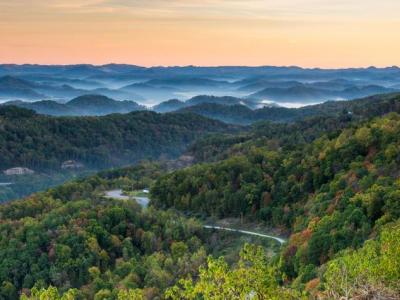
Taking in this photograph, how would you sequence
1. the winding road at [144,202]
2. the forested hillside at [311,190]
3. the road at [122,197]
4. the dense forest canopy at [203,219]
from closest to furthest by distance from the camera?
the forested hillside at [311,190]
the dense forest canopy at [203,219]
the winding road at [144,202]
the road at [122,197]

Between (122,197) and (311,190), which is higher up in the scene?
(311,190)

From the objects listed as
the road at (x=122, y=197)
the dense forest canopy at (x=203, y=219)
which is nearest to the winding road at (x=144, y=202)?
the road at (x=122, y=197)

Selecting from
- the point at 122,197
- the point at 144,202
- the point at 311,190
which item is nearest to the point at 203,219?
the point at 144,202

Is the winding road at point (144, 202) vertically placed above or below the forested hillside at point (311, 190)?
below

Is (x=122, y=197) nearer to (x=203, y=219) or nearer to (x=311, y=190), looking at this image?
(x=203, y=219)

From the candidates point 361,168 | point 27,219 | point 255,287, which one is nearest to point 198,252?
point 361,168

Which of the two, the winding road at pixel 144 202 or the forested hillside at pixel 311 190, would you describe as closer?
the forested hillside at pixel 311 190

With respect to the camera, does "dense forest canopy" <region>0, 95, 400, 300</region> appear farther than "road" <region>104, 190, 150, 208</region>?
No

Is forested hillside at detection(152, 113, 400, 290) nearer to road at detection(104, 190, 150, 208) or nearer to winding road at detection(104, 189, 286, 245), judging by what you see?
winding road at detection(104, 189, 286, 245)

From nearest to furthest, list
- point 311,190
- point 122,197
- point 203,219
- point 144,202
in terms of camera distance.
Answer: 1. point 311,190
2. point 203,219
3. point 144,202
4. point 122,197

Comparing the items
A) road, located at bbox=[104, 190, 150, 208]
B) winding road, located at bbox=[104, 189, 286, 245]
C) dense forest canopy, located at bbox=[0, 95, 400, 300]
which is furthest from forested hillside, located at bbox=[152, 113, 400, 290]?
road, located at bbox=[104, 190, 150, 208]

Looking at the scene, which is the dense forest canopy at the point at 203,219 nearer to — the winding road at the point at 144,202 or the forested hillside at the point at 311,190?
the forested hillside at the point at 311,190

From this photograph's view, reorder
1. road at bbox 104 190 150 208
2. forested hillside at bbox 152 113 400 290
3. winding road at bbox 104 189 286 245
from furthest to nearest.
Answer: road at bbox 104 190 150 208 → winding road at bbox 104 189 286 245 → forested hillside at bbox 152 113 400 290
